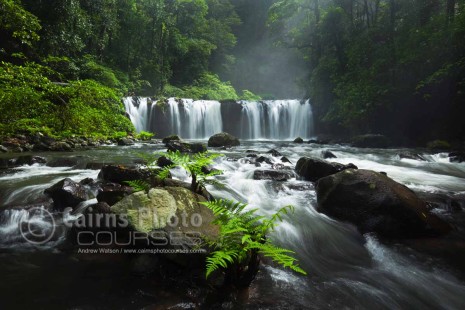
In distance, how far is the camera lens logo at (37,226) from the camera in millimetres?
3973

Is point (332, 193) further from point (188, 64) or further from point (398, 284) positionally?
point (188, 64)

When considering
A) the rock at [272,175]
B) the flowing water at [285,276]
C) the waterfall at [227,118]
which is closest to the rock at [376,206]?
the flowing water at [285,276]

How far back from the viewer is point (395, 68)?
1612cm

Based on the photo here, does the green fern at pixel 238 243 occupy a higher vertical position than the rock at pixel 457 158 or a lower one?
higher

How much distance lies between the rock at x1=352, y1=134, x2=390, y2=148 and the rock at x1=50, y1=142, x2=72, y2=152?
571 inches

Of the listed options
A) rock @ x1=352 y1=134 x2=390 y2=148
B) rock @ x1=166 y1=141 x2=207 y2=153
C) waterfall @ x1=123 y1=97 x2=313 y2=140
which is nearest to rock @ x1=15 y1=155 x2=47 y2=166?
rock @ x1=166 y1=141 x2=207 y2=153

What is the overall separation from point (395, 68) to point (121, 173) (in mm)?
16388

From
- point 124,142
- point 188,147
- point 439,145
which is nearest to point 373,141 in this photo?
point 439,145

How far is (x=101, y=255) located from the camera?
351 cm

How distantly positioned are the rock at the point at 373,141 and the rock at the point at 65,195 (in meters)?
14.9

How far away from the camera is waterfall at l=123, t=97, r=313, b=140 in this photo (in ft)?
72.5

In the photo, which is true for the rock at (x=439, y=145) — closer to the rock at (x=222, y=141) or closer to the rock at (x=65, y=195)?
the rock at (x=222, y=141)

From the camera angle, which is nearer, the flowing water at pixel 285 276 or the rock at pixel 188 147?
the flowing water at pixel 285 276

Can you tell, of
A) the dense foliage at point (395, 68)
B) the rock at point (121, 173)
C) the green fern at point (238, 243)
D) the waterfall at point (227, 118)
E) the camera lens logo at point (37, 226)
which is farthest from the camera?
the waterfall at point (227, 118)
